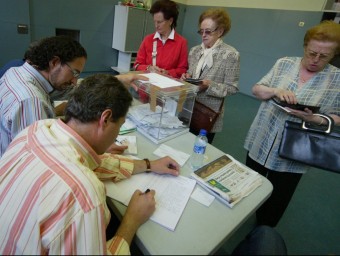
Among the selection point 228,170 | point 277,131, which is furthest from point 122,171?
point 277,131

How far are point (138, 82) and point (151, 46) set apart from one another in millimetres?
665

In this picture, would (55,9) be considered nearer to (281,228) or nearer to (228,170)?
(228,170)

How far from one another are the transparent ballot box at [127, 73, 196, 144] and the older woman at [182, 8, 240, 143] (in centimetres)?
15

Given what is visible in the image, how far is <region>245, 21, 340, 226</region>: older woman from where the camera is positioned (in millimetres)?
1245

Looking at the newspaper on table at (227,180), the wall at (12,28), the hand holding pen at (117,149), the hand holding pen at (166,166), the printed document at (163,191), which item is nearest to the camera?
the printed document at (163,191)

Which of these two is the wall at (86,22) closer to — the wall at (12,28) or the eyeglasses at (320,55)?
the wall at (12,28)

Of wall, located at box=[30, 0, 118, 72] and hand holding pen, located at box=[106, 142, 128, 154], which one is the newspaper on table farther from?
wall, located at box=[30, 0, 118, 72]

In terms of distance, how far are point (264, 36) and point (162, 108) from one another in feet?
13.7

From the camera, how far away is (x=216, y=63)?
1.72 metres

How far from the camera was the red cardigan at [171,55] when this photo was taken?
2053 mm

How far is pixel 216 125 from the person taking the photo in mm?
1870

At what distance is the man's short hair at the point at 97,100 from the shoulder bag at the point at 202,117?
36.7 inches

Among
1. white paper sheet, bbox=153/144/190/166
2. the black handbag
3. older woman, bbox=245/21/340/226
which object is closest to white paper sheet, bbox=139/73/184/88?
white paper sheet, bbox=153/144/190/166

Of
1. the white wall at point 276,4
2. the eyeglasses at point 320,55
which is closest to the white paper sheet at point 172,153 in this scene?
the eyeglasses at point 320,55
